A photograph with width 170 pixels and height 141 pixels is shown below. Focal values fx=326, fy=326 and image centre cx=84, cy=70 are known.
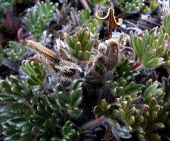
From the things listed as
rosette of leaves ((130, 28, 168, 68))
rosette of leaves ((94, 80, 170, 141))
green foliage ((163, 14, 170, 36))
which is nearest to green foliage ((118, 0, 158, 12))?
green foliage ((163, 14, 170, 36))

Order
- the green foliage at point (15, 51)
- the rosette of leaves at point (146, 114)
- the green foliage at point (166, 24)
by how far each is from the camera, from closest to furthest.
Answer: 1. the rosette of leaves at point (146, 114)
2. the green foliage at point (166, 24)
3. the green foliage at point (15, 51)

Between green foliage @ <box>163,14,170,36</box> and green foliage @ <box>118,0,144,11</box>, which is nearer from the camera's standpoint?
green foliage @ <box>163,14,170,36</box>

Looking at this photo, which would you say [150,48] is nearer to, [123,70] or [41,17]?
[123,70]

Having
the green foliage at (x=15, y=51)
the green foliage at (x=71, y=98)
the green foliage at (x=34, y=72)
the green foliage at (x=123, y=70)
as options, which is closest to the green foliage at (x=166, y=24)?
the green foliage at (x=123, y=70)

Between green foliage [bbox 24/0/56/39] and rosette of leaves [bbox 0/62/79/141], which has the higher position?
green foliage [bbox 24/0/56/39]

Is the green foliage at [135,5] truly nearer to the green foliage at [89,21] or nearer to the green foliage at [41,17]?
the green foliage at [89,21]

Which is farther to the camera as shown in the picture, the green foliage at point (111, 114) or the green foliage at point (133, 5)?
the green foliage at point (133, 5)

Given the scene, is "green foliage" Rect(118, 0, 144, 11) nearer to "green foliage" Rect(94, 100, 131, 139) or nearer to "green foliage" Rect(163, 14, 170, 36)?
"green foliage" Rect(163, 14, 170, 36)
